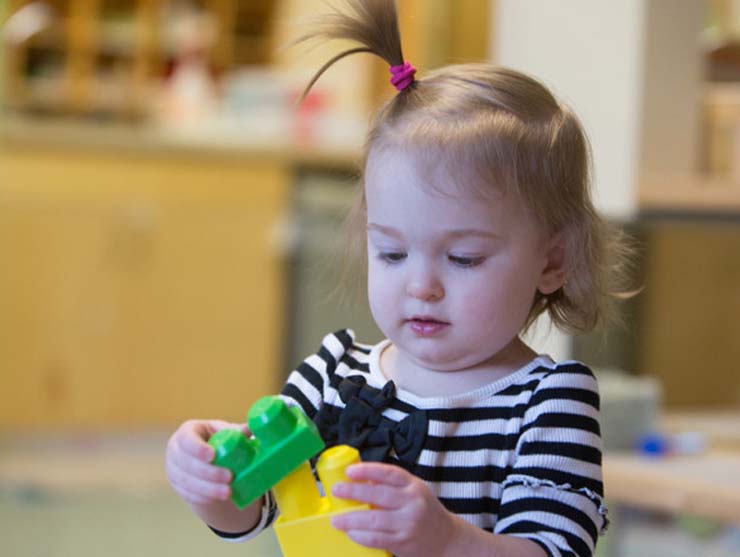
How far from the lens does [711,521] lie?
5.33 ft

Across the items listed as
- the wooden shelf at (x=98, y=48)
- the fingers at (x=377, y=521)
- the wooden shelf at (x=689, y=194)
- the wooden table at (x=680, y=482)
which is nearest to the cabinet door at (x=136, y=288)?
the wooden shelf at (x=98, y=48)

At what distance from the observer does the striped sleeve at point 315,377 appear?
0.78 m

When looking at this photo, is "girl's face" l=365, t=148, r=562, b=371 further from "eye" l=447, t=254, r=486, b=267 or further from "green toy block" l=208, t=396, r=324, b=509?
"green toy block" l=208, t=396, r=324, b=509

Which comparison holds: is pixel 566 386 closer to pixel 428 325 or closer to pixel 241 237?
pixel 428 325

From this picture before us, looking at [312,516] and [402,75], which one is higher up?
[402,75]

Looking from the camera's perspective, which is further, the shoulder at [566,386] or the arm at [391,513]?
the shoulder at [566,386]

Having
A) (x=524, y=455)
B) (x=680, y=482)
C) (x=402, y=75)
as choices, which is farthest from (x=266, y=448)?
(x=680, y=482)

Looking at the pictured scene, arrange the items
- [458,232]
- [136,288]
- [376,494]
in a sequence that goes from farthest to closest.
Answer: [136,288], [458,232], [376,494]

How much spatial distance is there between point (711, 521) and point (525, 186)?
3.44 ft

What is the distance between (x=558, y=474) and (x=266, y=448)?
167 millimetres

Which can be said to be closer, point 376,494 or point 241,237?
point 376,494

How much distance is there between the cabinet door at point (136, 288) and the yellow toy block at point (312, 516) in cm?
287

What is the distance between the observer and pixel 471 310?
Result: 71 cm

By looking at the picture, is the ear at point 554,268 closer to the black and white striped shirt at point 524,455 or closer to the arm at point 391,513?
the black and white striped shirt at point 524,455
